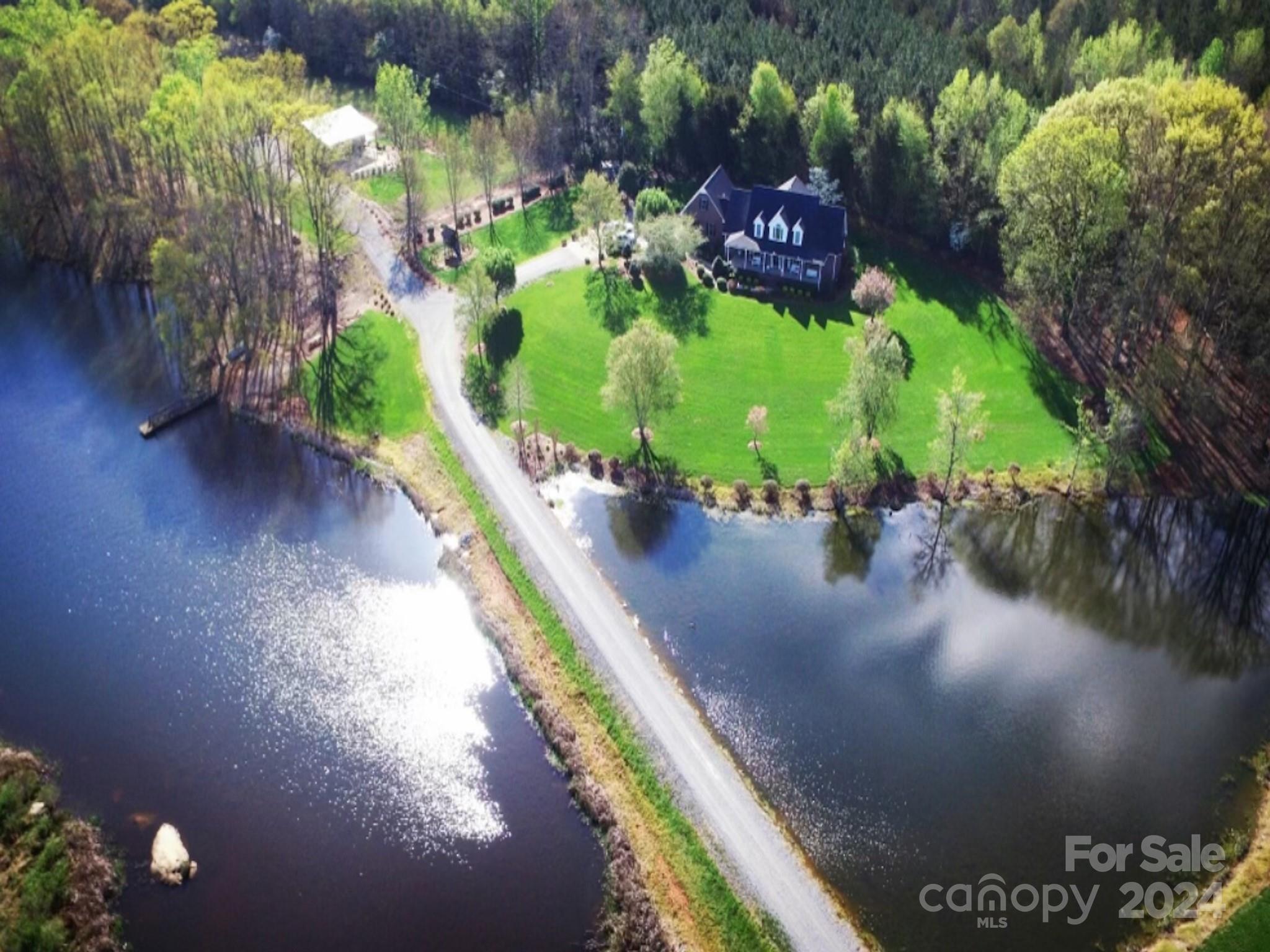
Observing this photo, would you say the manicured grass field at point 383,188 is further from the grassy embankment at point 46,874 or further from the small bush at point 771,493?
the grassy embankment at point 46,874

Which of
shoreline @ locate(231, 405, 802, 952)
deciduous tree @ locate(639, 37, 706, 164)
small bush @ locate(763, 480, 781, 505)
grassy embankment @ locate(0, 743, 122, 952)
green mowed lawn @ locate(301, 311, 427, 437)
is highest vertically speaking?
deciduous tree @ locate(639, 37, 706, 164)

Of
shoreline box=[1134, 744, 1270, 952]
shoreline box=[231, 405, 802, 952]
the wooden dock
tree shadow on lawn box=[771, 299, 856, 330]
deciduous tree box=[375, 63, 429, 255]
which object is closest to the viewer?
shoreline box=[1134, 744, 1270, 952]

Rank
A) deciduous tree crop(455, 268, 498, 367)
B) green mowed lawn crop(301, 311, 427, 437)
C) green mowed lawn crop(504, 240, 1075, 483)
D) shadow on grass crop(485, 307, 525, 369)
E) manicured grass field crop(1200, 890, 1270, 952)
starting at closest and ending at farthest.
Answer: manicured grass field crop(1200, 890, 1270, 952) → green mowed lawn crop(504, 240, 1075, 483) → green mowed lawn crop(301, 311, 427, 437) → shadow on grass crop(485, 307, 525, 369) → deciduous tree crop(455, 268, 498, 367)

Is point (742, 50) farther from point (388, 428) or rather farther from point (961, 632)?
point (961, 632)


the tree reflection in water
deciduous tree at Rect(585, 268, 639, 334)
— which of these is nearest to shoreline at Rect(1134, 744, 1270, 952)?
the tree reflection in water

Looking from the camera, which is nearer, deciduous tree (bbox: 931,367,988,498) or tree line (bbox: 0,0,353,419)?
deciduous tree (bbox: 931,367,988,498)

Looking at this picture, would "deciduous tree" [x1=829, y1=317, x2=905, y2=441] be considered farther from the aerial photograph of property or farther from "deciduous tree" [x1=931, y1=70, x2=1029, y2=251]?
"deciduous tree" [x1=931, y1=70, x2=1029, y2=251]

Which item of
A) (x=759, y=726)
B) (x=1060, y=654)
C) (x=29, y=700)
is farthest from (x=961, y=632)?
(x=29, y=700)
